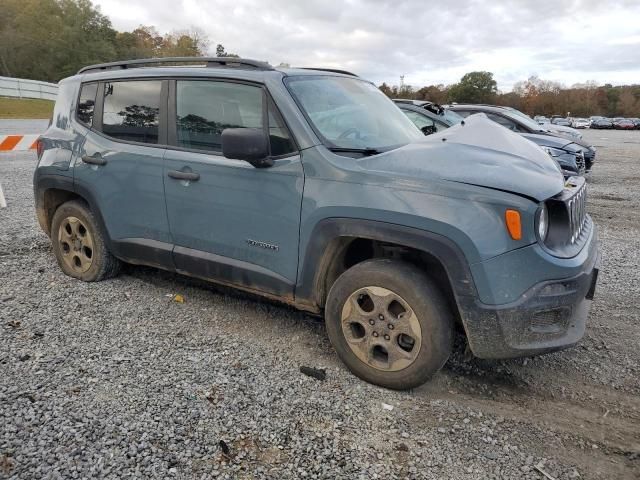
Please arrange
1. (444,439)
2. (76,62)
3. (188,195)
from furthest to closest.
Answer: (76,62) < (188,195) < (444,439)

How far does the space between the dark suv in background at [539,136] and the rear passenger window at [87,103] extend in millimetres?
8199

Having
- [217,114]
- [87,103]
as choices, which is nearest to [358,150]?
[217,114]

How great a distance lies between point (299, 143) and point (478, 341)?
1622 mm

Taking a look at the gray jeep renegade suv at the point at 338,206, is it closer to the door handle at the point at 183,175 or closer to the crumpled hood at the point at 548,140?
the door handle at the point at 183,175

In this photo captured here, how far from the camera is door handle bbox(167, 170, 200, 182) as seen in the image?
3.61 meters

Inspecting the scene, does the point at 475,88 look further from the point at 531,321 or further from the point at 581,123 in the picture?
the point at 531,321

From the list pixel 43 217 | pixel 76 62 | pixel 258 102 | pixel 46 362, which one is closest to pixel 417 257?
pixel 258 102

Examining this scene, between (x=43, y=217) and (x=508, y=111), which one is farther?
(x=508, y=111)

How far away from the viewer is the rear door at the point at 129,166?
3.88m

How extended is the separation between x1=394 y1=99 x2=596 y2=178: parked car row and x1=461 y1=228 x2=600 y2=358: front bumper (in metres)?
6.54

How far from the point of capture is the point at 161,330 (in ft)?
12.3

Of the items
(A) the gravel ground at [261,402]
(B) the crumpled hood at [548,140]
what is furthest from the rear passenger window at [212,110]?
(B) the crumpled hood at [548,140]

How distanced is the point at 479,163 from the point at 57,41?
74.7 m

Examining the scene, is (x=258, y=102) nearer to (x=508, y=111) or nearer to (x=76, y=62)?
(x=508, y=111)
